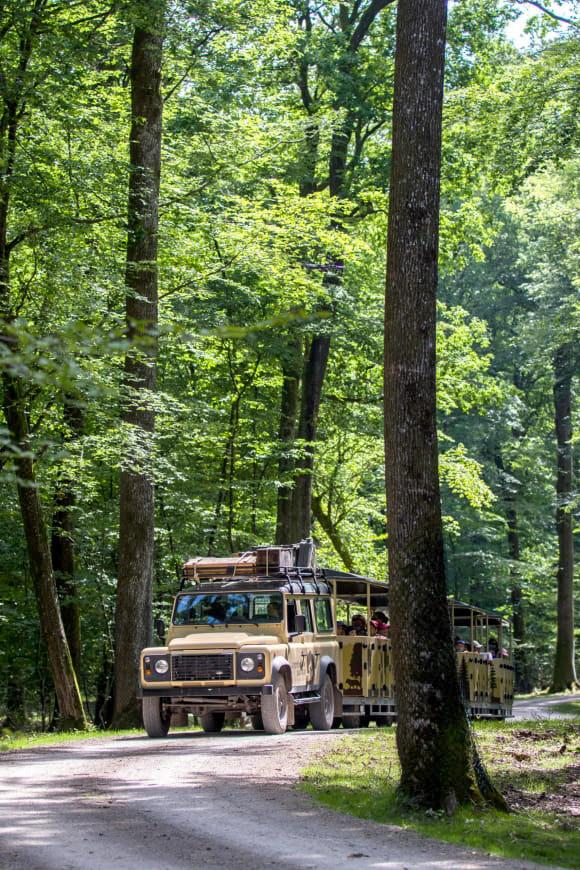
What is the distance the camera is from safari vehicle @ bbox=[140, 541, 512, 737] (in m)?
17.0

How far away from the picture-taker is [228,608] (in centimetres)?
1833

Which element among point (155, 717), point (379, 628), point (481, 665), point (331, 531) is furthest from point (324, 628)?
point (331, 531)

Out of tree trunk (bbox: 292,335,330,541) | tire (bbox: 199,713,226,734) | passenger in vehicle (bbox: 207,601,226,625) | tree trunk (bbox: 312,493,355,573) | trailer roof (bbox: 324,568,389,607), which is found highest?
tree trunk (bbox: 292,335,330,541)

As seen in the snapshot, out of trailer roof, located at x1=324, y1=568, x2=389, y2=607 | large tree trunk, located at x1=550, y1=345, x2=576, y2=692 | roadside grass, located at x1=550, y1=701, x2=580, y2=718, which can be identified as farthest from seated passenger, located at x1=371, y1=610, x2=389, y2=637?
large tree trunk, located at x1=550, y1=345, x2=576, y2=692

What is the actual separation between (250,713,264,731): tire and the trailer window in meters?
1.90

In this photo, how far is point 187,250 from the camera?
78.5 feet

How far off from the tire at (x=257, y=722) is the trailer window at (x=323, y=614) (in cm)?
190

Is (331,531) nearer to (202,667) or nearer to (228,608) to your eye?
(228,608)

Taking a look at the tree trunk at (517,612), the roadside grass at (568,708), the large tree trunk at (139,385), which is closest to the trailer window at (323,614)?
the large tree trunk at (139,385)

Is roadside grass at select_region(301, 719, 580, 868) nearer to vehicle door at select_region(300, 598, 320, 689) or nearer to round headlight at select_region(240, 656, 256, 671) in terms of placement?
vehicle door at select_region(300, 598, 320, 689)

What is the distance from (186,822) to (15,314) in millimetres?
10374

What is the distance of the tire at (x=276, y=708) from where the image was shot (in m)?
17.0

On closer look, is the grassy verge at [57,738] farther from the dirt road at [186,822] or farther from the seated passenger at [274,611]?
the dirt road at [186,822]

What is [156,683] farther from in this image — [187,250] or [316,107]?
[316,107]
